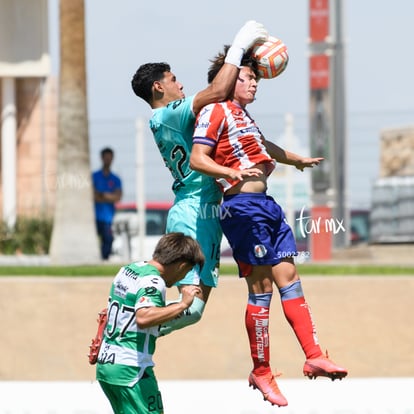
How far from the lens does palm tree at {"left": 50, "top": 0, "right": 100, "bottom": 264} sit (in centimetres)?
1755

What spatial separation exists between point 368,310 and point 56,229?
5335mm

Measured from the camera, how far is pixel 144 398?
23.4ft

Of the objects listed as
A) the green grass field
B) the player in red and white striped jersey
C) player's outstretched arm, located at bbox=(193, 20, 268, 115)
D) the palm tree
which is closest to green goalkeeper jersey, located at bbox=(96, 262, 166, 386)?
the player in red and white striped jersey

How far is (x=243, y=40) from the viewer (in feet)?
25.2

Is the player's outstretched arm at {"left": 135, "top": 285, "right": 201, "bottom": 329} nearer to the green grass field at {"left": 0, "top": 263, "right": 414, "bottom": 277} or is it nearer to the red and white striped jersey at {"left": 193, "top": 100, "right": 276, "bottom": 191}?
the red and white striped jersey at {"left": 193, "top": 100, "right": 276, "bottom": 191}

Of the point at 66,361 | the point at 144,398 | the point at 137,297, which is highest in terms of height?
the point at 137,297

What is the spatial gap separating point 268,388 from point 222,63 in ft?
6.01

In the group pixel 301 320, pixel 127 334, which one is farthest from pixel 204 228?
pixel 127 334

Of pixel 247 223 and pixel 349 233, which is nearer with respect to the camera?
pixel 247 223

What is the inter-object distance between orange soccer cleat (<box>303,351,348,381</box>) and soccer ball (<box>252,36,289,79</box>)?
62.2 inches

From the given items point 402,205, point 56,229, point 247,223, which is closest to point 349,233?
point 402,205

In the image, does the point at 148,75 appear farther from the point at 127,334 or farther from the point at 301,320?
the point at 127,334

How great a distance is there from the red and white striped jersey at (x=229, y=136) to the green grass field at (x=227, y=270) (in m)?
6.56

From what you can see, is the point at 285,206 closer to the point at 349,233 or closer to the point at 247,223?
the point at 349,233
